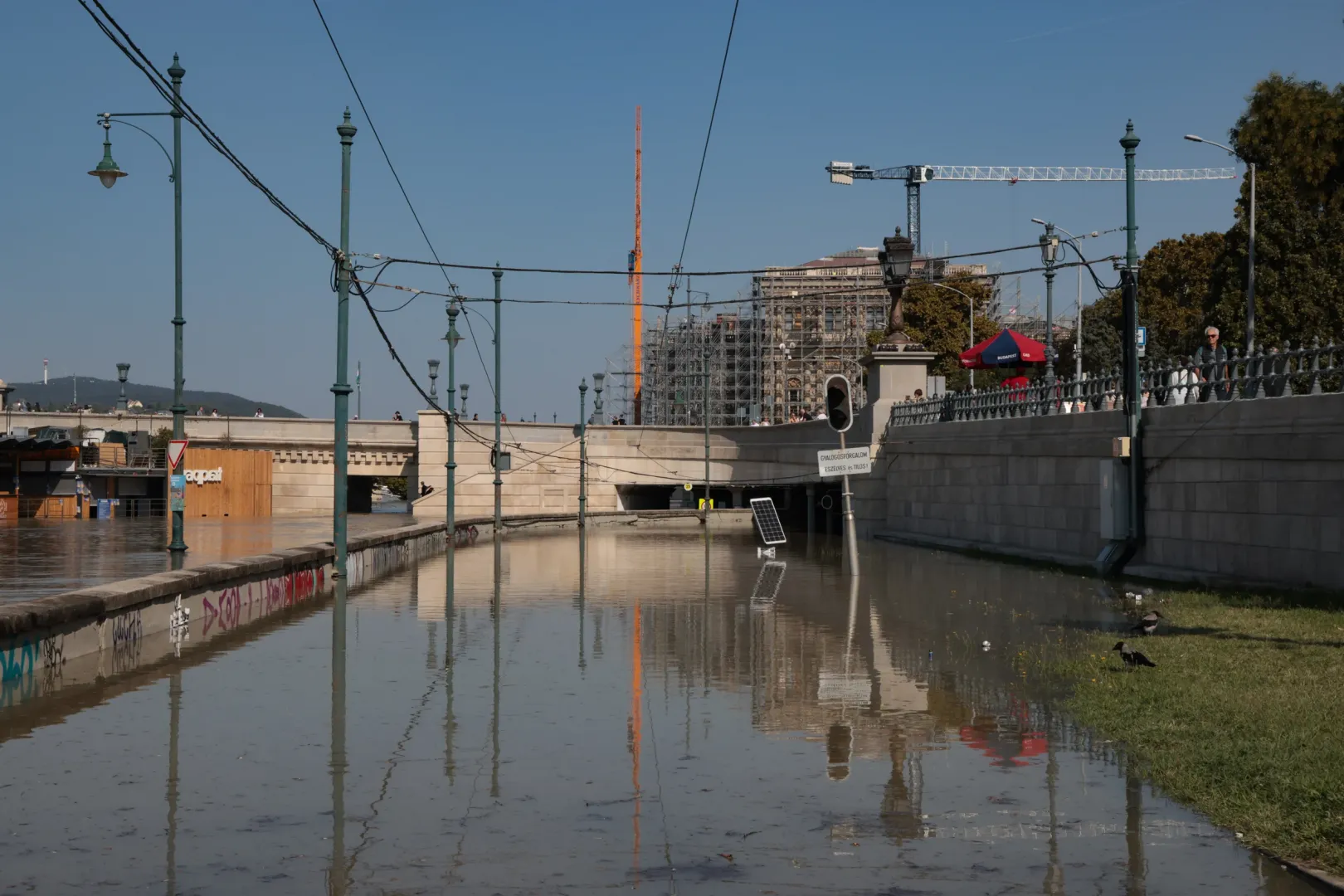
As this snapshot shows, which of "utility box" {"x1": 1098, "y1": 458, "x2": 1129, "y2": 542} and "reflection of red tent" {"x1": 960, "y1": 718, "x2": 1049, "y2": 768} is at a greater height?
"utility box" {"x1": 1098, "y1": 458, "x2": 1129, "y2": 542}

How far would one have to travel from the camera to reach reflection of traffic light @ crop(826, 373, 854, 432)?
24.0 metres

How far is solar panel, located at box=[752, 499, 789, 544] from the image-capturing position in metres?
36.7

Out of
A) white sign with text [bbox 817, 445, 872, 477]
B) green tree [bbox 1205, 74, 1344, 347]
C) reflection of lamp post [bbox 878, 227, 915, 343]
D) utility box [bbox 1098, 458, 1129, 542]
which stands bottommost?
utility box [bbox 1098, 458, 1129, 542]

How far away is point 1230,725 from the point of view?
9.03 meters

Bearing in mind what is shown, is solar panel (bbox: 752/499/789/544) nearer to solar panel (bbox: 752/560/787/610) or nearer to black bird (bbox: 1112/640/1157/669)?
solar panel (bbox: 752/560/787/610)

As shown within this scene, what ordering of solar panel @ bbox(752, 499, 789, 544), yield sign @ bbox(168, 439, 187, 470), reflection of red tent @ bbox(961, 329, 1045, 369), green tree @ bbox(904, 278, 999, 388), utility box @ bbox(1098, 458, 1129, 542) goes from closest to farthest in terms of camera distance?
utility box @ bbox(1098, 458, 1129, 542) → yield sign @ bbox(168, 439, 187, 470) → reflection of red tent @ bbox(961, 329, 1045, 369) → solar panel @ bbox(752, 499, 789, 544) → green tree @ bbox(904, 278, 999, 388)

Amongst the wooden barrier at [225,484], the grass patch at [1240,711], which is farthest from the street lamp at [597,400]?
the grass patch at [1240,711]

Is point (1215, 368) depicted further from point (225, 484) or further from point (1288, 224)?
point (225, 484)

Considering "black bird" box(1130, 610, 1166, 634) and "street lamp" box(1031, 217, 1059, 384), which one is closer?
"black bird" box(1130, 610, 1166, 634)

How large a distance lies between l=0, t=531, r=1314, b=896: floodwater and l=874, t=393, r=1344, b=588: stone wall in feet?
14.5

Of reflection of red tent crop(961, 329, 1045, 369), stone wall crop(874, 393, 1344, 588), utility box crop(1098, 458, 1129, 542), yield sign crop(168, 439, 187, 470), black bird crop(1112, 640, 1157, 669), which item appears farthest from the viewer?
reflection of red tent crop(961, 329, 1045, 369)

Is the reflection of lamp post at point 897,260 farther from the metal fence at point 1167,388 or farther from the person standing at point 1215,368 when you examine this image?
the person standing at point 1215,368

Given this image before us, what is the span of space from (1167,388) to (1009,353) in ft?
45.2

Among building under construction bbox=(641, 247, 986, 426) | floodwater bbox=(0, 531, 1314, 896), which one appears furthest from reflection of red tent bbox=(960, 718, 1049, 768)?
building under construction bbox=(641, 247, 986, 426)
